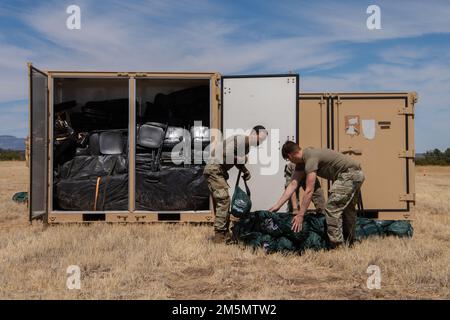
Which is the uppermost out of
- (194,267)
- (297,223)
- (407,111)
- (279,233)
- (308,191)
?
(407,111)

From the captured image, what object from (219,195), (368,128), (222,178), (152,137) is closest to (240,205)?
(219,195)

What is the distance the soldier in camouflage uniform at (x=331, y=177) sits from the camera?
249 inches

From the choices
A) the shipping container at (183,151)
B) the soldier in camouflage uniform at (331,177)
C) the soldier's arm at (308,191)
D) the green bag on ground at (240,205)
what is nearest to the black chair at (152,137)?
the shipping container at (183,151)

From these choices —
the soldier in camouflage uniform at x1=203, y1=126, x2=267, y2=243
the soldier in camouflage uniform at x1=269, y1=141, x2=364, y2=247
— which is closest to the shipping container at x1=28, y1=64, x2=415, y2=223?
the soldier in camouflage uniform at x1=203, y1=126, x2=267, y2=243

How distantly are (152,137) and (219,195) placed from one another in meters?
2.21

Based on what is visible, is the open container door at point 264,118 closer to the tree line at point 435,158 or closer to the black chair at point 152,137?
the black chair at point 152,137

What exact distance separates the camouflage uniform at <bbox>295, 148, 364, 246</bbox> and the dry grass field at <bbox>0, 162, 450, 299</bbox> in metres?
0.32

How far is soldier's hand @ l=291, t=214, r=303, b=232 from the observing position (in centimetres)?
638

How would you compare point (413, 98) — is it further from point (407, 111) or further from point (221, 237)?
point (221, 237)

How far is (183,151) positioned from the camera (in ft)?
28.8

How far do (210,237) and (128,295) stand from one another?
2815mm

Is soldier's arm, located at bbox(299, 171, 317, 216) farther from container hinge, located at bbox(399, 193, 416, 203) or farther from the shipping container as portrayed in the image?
container hinge, located at bbox(399, 193, 416, 203)

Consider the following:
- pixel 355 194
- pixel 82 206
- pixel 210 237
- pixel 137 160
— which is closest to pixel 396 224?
pixel 355 194

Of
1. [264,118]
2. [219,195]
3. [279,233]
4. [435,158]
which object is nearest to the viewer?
[279,233]
